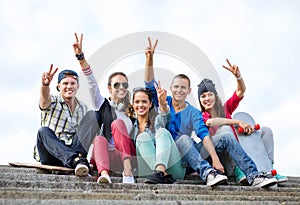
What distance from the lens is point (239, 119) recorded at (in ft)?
15.5

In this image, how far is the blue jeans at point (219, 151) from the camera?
3815 mm

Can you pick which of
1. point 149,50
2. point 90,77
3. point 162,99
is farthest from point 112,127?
point 149,50

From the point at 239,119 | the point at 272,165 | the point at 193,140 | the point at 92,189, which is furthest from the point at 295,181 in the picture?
the point at 92,189

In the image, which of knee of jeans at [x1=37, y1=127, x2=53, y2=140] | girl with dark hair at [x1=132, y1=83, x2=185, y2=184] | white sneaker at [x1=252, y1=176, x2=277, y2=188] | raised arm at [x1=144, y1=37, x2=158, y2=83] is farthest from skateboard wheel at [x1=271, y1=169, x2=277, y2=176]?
knee of jeans at [x1=37, y1=127, x2=53, y2=140]

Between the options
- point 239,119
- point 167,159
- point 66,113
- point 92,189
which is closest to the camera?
point 92,189

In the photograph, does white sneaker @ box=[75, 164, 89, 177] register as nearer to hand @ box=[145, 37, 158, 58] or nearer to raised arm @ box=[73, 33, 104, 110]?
raised arm @ box=[73, 33, 104, 110]

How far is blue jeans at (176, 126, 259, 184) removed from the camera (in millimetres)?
3815

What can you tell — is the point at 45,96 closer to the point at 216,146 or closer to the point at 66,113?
the point at 66,113

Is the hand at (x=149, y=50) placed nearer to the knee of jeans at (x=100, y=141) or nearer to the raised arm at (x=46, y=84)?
the raised arm at (x=46, y=84)

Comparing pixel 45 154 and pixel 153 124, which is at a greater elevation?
pixel 153 124

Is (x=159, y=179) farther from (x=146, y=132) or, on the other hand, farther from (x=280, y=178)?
(x=280, y=178)

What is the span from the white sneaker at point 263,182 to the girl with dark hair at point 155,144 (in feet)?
2.16

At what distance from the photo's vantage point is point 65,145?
3.97 m

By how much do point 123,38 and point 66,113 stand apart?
134 centimetres
